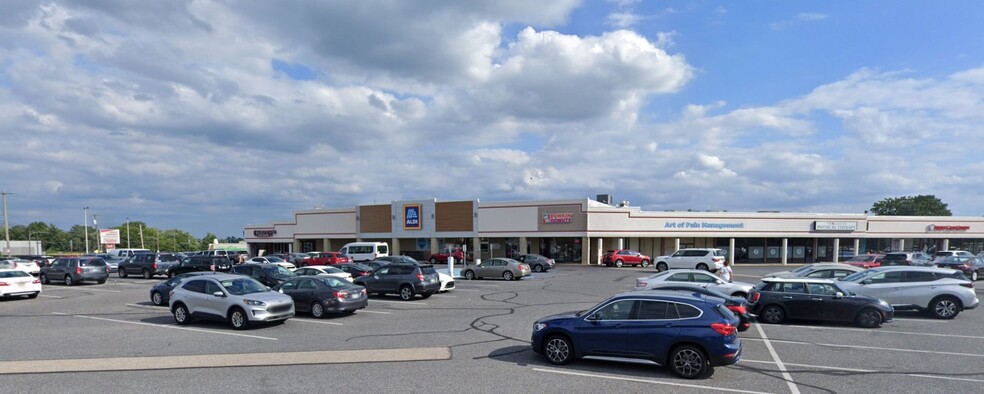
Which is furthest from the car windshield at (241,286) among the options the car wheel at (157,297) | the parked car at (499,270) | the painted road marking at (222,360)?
the parked car at (499,270)

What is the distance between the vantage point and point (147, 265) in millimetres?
37344

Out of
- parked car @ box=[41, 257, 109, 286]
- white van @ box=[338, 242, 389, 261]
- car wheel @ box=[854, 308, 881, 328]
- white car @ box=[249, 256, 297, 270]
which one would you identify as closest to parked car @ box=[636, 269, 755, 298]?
car wheel @ box=[854, 308, 881, 328]

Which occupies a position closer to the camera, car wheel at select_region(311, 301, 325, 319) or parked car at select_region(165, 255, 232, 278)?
car wheel at select_region(311, 301, 325, 319)

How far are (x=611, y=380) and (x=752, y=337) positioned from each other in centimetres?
601

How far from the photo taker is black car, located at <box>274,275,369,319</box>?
56.9 ft

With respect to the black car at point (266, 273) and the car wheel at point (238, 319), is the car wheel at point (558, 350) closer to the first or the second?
→ the car wheel at point (238, 319)

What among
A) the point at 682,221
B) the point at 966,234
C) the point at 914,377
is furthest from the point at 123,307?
the point at 966,234

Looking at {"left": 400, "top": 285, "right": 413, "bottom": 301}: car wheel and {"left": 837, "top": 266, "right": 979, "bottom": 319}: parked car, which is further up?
{"left": 837, "top": 266, "right": 979, "bottom": 319}: parked car

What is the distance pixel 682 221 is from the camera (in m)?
51.4

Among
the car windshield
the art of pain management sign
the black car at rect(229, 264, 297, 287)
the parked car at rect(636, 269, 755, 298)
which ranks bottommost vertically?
the black car at rect(229, 264, 297, 287)

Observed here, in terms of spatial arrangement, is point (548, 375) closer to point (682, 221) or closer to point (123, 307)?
point (123, 307)

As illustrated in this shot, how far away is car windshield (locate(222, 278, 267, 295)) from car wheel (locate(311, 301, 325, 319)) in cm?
166

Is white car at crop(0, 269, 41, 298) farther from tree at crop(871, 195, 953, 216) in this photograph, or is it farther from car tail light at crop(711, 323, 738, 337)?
tree at crop(871, 195, 953, 216)

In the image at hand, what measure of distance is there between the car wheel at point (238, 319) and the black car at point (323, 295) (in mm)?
2589
